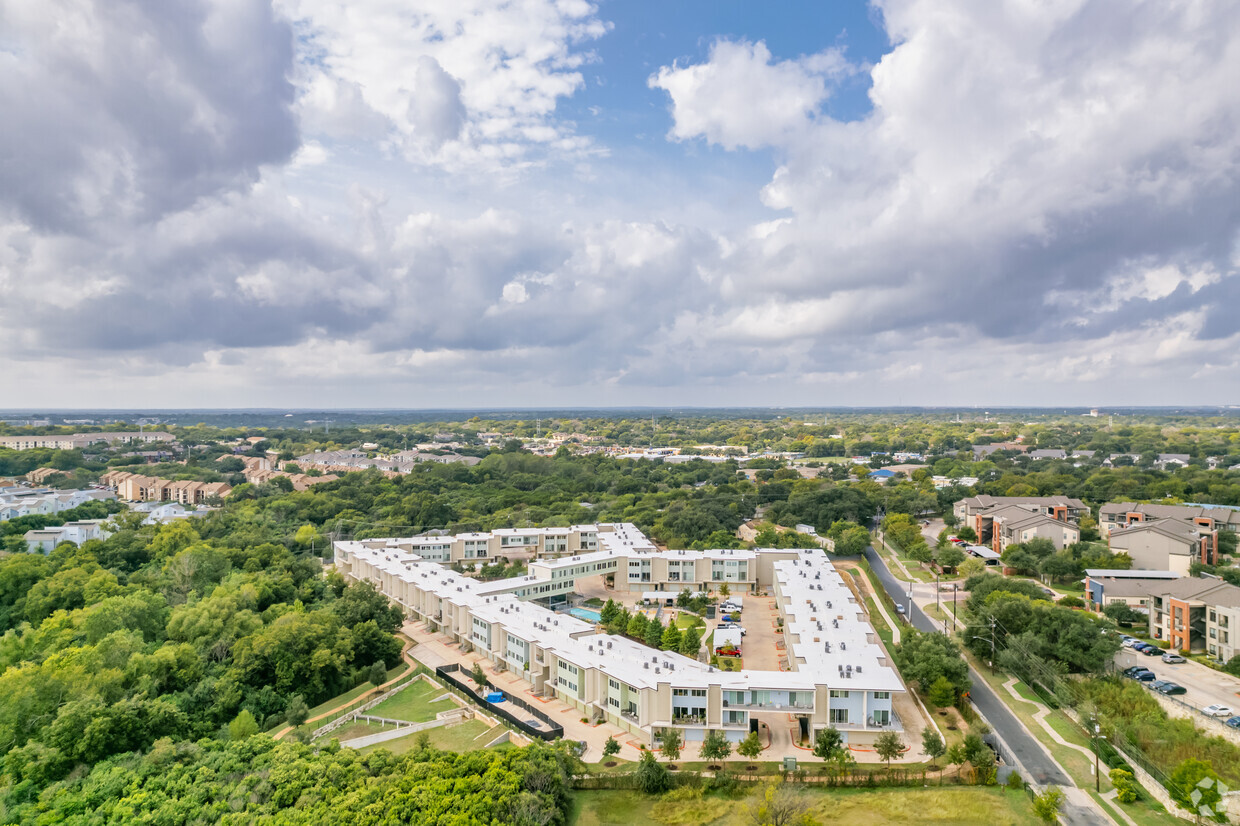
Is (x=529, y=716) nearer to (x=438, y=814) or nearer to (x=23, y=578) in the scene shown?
(x=438, y=814)

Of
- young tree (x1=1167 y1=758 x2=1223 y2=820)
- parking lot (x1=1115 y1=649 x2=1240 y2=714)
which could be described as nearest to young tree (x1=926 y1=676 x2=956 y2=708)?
young tree (x1=1167 y1=758 x2=1223 y2=820)

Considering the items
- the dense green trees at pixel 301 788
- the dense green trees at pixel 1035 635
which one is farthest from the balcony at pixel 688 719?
the dense green trees at pixel 1035 635

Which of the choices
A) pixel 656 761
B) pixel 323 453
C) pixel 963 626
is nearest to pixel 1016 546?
pixel 963 626

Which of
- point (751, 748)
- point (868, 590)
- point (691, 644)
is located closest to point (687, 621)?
point (691, 644)

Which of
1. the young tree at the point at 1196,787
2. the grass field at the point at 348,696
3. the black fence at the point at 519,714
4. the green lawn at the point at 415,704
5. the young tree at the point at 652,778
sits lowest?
the grass field at the point at 348,696

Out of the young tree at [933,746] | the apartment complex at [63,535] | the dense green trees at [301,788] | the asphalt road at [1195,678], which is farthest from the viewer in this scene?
the apartment complex at [63,535]

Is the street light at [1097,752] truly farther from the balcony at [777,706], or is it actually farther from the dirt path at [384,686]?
the dirt path at [384,686]
